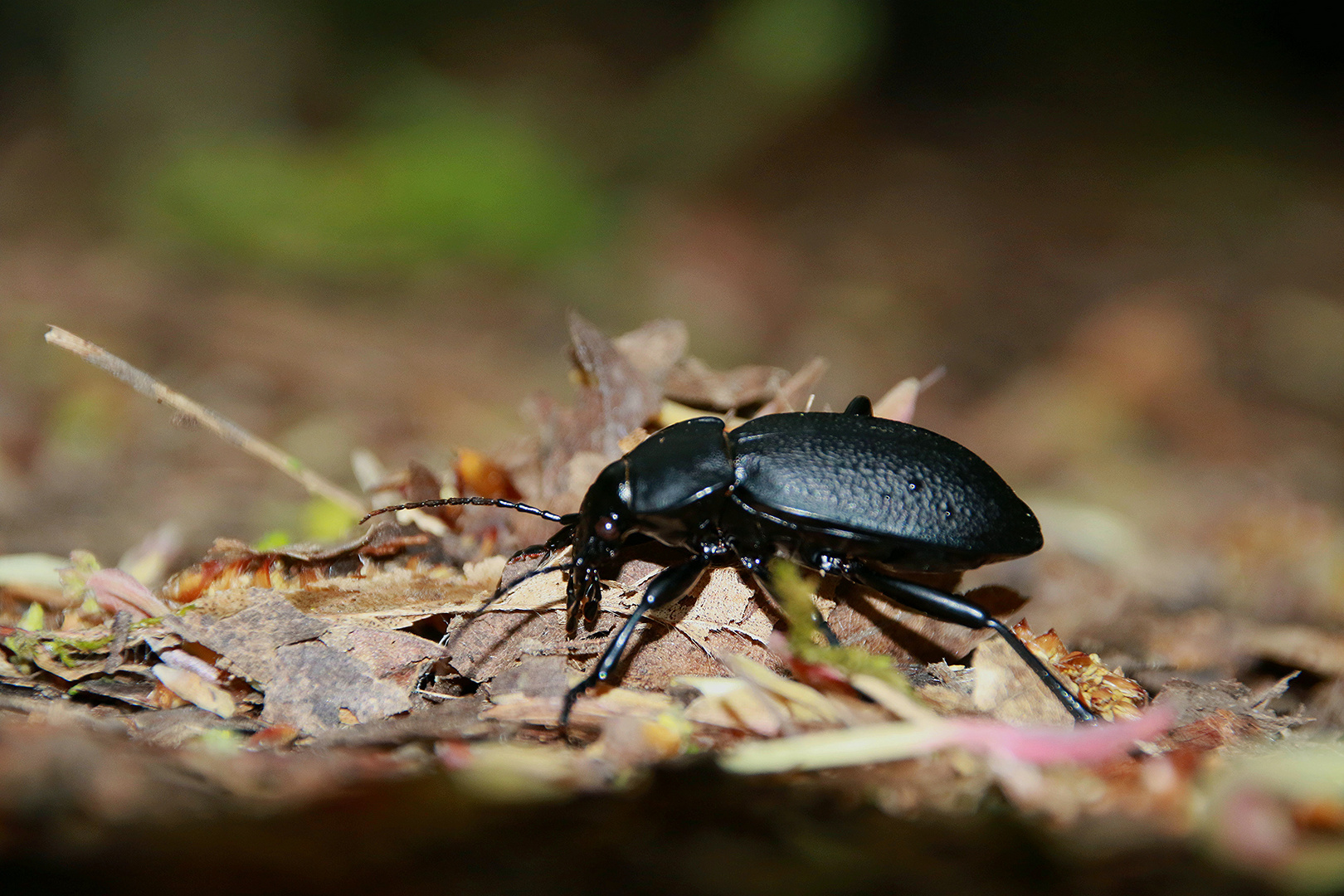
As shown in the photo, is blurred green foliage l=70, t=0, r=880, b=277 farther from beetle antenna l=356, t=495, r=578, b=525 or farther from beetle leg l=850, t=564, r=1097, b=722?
beetle leg l=850, t=564, r=1097, b=722

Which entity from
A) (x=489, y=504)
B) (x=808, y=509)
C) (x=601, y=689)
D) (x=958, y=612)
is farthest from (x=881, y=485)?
(x=489, y=504)

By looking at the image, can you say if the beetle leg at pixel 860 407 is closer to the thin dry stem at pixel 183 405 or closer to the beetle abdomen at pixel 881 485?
the beetle abdomen at pixel 881 485

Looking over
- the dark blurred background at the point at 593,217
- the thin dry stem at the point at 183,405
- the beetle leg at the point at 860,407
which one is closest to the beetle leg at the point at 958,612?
the beetle leg at the point at 860,407

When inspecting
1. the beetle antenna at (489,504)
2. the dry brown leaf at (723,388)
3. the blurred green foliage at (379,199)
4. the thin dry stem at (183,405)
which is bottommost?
the beetle antenna at (489,504)

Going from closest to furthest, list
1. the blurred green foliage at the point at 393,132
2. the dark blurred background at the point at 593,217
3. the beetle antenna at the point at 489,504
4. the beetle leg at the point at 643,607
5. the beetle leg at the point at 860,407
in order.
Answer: the beetle leg at the point at 643,607, the beetle antenna at the point at 489,504, the beetle leg at the point at 860,407, the dark blurred background at the point at 593,217, the blurred green foliage at the point at 393,132

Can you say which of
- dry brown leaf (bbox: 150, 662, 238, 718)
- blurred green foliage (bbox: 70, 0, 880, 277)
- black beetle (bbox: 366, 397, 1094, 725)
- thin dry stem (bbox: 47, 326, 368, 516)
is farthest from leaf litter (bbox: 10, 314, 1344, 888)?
blurred green foliage (bbox: 70, 0, 880, 277)

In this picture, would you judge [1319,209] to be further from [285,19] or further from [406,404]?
[285,19]

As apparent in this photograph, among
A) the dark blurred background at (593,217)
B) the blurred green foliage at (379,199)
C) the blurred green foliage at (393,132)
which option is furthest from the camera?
the blurred green foliage at (393,132)

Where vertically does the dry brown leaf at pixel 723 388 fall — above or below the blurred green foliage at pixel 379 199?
below
